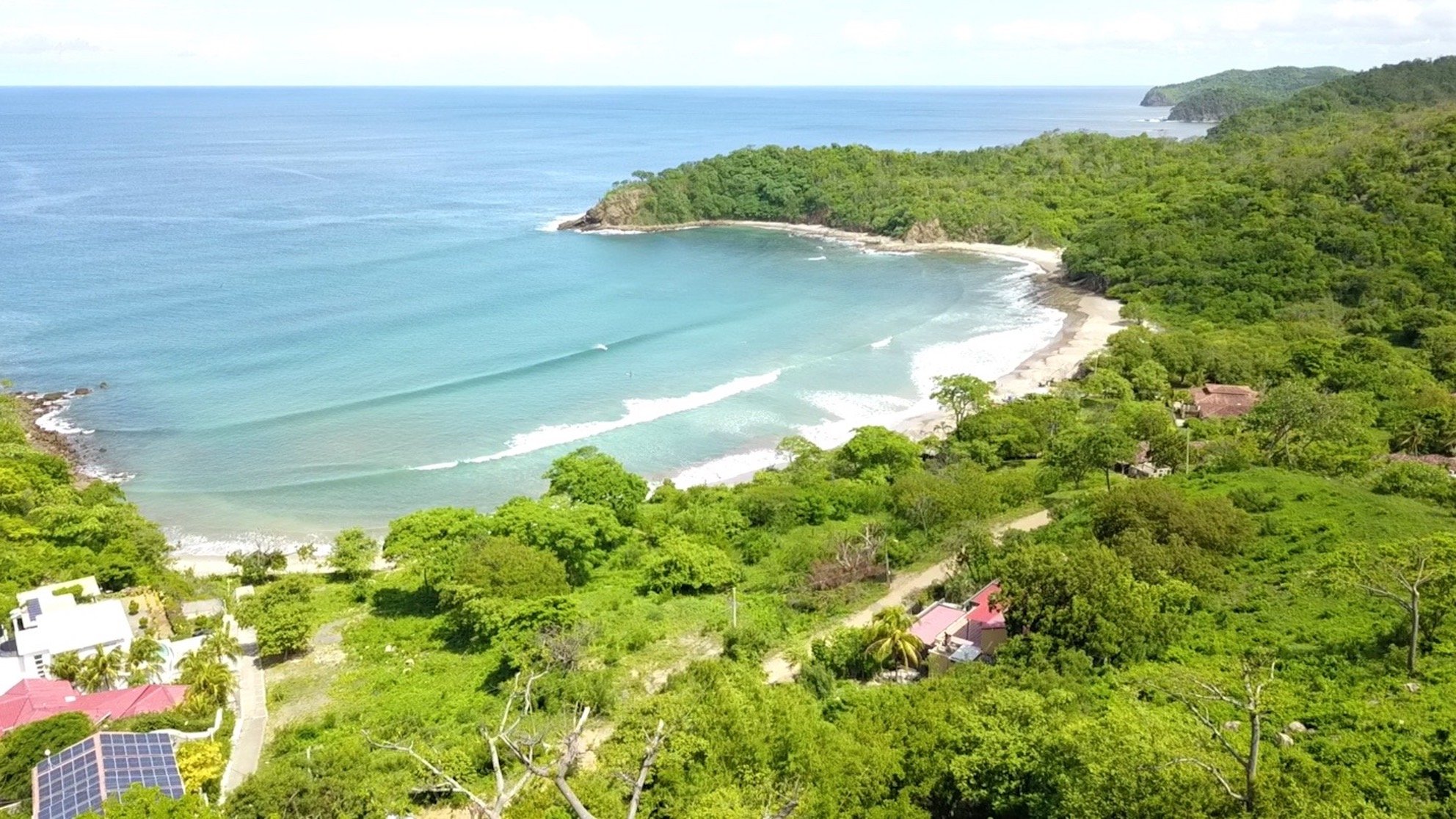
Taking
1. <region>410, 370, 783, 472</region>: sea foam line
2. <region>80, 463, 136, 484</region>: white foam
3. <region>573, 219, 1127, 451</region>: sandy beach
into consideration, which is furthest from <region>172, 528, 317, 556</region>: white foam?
<region>573, 219, 1127, 451</region>: sandy beach

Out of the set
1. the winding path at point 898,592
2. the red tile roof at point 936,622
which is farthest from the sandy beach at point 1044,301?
the red tile roof at point 936,622

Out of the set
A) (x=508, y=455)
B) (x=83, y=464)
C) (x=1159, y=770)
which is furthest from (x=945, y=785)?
(x=83, y=464)

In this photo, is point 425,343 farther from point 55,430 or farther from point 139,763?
point 139,763

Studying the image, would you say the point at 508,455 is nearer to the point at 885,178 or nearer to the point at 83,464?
the point at 83,464

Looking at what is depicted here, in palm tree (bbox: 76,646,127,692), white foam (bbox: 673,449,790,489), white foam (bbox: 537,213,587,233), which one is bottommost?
white foam (bbox: 673,449,790,489)

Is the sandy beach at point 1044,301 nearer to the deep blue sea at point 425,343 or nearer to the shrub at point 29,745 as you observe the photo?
the deep blue sea at point 425,343

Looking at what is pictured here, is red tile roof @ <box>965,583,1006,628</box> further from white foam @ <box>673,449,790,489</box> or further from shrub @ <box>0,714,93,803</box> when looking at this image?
shrub @ <box>0,714,93,803</box>
